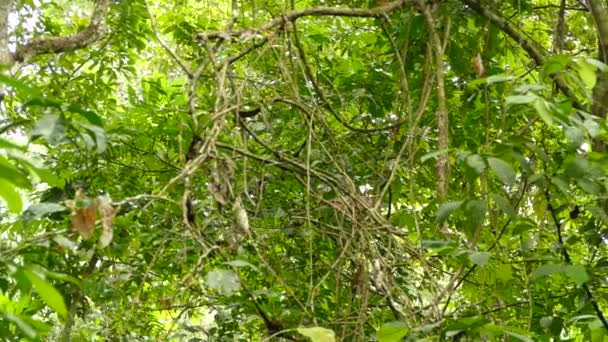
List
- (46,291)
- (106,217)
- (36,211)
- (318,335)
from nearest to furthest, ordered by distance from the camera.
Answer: (46,291)
(106,217)
(36,211)
(318,335)

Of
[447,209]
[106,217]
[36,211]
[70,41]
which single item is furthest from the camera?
[70,41]

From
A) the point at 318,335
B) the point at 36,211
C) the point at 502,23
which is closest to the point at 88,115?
the point at 36,211

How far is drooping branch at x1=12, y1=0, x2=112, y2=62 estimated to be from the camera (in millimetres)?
2535

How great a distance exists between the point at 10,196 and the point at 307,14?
3.29 feet

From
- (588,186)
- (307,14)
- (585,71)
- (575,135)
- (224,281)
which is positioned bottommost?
(224,281)

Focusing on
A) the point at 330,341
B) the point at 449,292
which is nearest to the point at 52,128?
the point at 330,341

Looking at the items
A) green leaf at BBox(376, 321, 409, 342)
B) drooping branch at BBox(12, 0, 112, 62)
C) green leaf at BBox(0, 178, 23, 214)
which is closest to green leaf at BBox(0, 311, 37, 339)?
green leaf at BBox(0, 178, 23, 214)

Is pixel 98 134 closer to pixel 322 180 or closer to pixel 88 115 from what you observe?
pixel 88 115

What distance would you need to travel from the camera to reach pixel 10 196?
0.88 meters

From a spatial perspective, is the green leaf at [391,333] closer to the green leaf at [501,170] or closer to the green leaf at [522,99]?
the green leaf at [501,170]

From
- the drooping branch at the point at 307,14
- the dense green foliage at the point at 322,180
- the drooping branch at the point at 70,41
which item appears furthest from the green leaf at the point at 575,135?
the drooping branch at the point at 70,41

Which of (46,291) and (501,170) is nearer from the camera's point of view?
(46,291)

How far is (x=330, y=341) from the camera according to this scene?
1.25 metres

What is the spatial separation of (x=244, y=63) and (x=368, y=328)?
1186 mm
